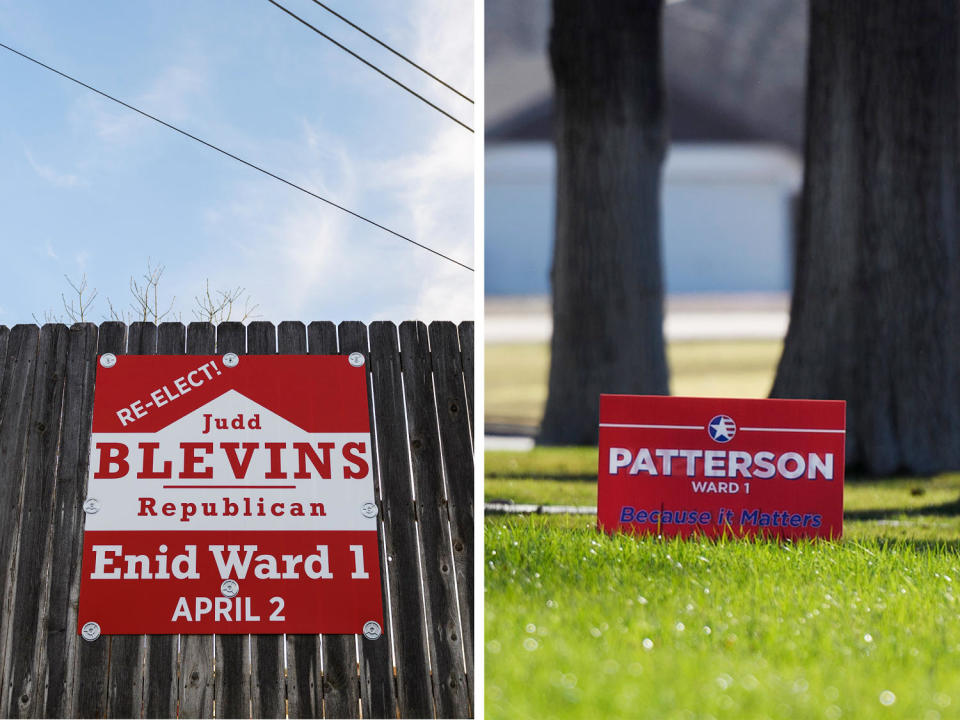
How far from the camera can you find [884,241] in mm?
7508

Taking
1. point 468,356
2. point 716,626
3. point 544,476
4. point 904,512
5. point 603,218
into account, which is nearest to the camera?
point 716,626

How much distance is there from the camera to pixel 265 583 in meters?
3.38

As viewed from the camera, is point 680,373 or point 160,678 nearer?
point 160,678

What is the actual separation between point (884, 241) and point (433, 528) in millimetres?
5407

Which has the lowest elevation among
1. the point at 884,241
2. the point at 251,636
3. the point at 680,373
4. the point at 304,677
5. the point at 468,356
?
the point at 304,677

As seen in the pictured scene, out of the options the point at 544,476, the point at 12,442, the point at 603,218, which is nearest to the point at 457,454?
the point at 12,442

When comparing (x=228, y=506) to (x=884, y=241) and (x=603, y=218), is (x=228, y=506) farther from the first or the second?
(x=603, y=218)

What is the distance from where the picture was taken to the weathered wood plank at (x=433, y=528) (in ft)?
11.4

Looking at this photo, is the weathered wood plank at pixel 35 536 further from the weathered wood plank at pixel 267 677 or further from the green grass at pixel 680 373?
the green grass at pixel 680 373

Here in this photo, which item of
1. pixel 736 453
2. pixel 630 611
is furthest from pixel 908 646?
pixel 736 453

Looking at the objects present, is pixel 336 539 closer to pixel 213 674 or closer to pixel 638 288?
pixel 213 674

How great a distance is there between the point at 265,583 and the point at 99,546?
636 millimetres

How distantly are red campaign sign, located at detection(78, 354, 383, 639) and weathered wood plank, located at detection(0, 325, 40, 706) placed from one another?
328 millimetres

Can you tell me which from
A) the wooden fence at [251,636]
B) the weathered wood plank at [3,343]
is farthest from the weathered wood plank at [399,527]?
the weathered wood plank at [3,343]
